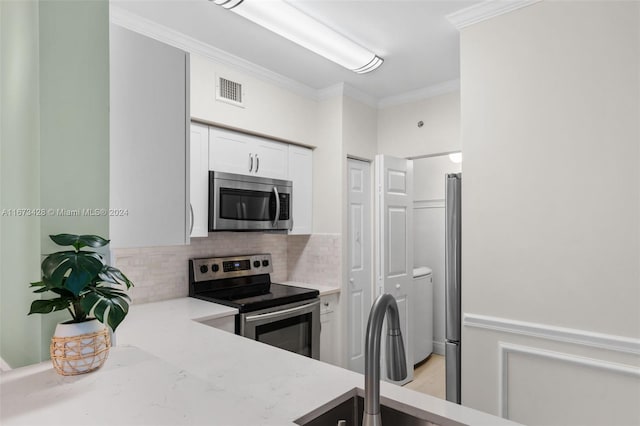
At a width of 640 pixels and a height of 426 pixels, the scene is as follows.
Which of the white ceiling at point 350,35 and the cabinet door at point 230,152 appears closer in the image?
the white ceiling at point 350,35

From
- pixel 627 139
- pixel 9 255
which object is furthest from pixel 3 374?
pixel 627 139

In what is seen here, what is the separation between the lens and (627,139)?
68.3 inches

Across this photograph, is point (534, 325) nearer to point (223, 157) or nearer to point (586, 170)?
point (586, 170)

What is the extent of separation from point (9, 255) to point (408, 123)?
Result: 3.11 metres

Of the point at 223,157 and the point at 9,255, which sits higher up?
the point at 223,157

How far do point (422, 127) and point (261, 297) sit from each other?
2.05m

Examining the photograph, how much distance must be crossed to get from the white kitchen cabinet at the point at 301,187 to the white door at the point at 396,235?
0.63m

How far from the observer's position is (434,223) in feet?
14.2

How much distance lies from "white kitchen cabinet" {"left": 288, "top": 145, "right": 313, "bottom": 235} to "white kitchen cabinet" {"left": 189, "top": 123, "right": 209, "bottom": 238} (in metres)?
0.83

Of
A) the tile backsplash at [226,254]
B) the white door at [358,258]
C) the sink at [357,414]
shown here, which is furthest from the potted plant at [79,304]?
the white door at [358,258]

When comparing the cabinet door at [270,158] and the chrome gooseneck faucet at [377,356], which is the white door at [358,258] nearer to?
the cabinet door at [270,158]

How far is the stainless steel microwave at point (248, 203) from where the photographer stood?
2664 mm

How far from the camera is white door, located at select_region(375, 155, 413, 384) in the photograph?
3.13 m

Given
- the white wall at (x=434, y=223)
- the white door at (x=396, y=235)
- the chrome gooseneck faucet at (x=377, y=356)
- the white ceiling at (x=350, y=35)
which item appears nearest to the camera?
the chrome gooseneck faucet at (x=377, y=356)
